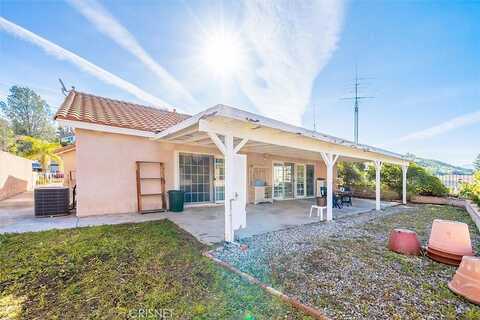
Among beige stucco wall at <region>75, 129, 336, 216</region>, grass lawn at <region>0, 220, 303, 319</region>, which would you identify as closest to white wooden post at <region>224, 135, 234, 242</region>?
grass lawn at <region>0, 220, 303, 319</region>

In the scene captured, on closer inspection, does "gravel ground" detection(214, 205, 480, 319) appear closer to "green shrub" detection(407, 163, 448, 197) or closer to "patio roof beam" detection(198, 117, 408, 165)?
"patio roof beam" detection(198, 117, 408, 165)

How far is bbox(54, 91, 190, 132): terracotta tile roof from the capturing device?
20.4 feet

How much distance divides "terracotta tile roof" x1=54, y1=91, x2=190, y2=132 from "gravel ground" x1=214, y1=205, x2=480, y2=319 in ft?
17.3

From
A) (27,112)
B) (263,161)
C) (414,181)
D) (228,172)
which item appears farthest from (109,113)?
(27,112)

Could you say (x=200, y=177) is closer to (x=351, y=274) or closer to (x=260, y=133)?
(x=260, y=133)

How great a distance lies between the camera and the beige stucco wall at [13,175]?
9602 millimetres

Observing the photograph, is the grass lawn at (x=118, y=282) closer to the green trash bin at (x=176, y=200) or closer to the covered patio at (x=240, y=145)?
the covered patio at (x=240, y=145)

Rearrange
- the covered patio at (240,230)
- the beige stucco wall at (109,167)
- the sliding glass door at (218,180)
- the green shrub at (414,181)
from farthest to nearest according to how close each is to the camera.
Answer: the green shrub at (414,181) → the sliding glass door at (218,180) → the beige stucco wall at (109,167) → the covered patio at (240,230)

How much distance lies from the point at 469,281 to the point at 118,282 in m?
4.43

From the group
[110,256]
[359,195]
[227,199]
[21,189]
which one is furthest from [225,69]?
[21,189]

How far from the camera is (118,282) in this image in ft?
9.15

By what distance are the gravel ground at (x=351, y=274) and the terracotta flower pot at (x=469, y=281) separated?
9 centimetres

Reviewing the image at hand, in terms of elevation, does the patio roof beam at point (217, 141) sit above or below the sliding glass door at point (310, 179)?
above

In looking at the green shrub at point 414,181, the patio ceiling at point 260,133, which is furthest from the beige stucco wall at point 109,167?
the green shrub at point 414,181
